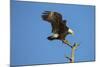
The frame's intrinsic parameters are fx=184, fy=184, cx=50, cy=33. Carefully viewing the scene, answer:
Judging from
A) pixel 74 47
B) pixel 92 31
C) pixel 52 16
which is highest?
pixel 52 16

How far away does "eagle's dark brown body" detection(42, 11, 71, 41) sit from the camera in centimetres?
242

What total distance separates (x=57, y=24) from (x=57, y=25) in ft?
0.04

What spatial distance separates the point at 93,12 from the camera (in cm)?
266

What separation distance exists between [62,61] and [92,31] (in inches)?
24.7

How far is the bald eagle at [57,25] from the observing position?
7.93 ft

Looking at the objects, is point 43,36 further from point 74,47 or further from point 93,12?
point 93,12

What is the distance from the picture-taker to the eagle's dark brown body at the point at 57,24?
7.95 feet

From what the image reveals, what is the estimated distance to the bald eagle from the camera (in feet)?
7.93

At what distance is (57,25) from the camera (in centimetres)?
247

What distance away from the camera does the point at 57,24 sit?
247cm
